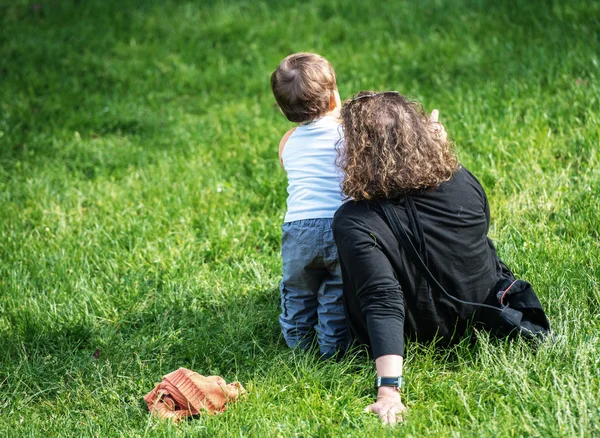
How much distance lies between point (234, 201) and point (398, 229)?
2.35 m

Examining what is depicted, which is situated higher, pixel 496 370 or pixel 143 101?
pixel 143 101

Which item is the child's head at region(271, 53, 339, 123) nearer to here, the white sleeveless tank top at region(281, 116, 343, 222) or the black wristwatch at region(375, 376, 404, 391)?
the white sleeveless tank top at region(281, 116, 343, 222)

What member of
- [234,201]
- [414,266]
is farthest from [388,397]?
[234,201]

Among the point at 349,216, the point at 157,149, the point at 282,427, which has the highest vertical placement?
the point at 349,216

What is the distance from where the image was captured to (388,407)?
2.97 m

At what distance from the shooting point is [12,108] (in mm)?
6852

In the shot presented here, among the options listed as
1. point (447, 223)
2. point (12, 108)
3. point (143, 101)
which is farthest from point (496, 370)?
point (12, 108)

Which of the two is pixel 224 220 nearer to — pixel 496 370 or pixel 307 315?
pixel 307 315

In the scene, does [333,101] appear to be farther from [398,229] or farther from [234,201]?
[234,201]

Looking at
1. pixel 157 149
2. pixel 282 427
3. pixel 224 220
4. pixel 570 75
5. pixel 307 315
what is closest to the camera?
pixel 282 427

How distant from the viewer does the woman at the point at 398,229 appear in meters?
2.99

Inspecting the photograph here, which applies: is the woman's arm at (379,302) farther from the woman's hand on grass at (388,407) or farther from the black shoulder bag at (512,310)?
the black shoulder bag at (512,310)

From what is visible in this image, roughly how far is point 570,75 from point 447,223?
318cm

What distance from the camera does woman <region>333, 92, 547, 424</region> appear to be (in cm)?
299
